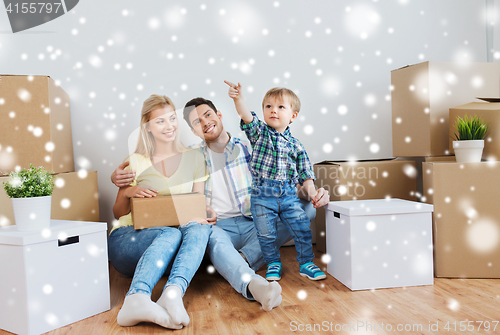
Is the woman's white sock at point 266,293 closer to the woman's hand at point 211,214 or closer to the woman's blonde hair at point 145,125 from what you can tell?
the woman's hand at point 211,214

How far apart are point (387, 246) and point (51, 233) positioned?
1034 millimetres

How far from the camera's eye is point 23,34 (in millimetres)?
1687

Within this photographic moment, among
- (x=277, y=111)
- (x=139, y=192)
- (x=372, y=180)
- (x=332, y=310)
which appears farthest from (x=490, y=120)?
(x=139, y=192)

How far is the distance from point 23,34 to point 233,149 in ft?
3.66

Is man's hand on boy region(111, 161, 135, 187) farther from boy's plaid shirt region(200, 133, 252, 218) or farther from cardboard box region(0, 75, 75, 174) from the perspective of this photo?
boy's plaid shirt region(200, 133, 252, 218)

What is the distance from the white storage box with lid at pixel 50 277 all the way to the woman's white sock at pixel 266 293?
0.47 m

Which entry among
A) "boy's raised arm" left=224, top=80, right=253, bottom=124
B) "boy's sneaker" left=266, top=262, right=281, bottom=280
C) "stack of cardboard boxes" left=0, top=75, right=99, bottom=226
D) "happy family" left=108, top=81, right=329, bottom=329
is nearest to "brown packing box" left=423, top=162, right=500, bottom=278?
"happy family" left=108, top=81, right=329, bottom=329

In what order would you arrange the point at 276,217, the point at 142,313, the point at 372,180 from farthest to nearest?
the point at 372,180 < the point at 276,217 < the point at 142,313

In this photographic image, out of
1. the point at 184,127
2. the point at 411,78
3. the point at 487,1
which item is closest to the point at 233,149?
the point at 184,127

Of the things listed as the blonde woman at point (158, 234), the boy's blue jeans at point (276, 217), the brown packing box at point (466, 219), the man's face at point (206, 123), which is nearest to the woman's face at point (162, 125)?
the blonde woman at point (158, 234)

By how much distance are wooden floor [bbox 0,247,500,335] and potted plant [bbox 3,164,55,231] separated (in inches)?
11.9

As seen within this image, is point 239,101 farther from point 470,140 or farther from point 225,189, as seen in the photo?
point 470,140

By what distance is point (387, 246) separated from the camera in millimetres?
1220

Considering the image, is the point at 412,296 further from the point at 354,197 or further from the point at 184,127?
the point at 184,127
